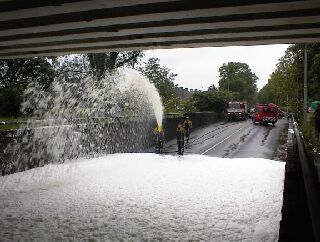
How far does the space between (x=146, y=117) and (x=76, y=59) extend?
53.4 ft

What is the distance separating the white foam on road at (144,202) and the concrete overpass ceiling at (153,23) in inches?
174

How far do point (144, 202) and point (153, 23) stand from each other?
4723 mm

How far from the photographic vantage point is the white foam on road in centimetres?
778

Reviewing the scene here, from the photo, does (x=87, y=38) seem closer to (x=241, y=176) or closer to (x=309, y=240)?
(x=241, y=176)

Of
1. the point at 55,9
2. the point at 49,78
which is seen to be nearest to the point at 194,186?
the point at 55,9

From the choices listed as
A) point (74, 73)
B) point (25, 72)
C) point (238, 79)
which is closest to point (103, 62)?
point (74, 73)

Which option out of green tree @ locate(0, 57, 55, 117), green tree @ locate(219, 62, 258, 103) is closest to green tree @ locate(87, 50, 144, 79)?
green tree @ locate(0, 57, 55, 117)

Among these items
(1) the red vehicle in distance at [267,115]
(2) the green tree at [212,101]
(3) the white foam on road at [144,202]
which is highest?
(2) the green tree at [212,101]

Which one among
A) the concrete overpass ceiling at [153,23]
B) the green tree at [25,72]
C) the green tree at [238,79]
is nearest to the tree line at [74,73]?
the green tree at [25,72]

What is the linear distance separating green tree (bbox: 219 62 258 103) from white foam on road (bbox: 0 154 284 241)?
103m

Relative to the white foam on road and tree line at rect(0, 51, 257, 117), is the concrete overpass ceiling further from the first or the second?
tree line at rect(0, 51, 257, 117)

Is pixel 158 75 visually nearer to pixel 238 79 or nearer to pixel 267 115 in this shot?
pixel 267 115

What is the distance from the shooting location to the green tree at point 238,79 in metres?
118

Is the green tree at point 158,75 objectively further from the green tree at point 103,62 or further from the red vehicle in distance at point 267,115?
the red vehicle in distance at point 267,115
